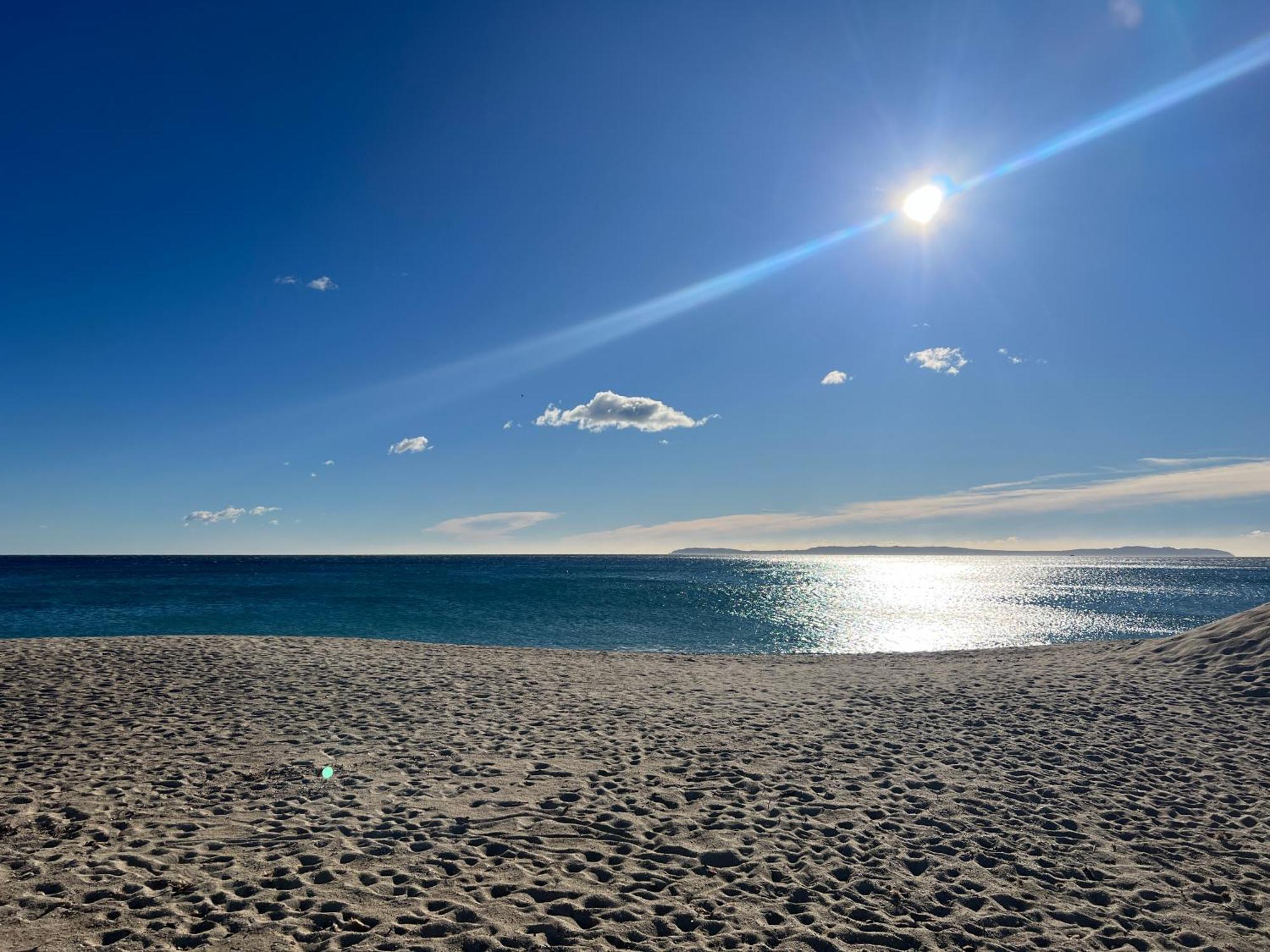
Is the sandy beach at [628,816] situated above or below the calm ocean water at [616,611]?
above

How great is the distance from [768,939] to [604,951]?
1.52m

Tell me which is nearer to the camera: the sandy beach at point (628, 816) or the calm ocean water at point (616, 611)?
the sandy beach at point (628, 816)

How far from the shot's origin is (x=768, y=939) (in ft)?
18.8

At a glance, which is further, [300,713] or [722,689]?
[722,689]

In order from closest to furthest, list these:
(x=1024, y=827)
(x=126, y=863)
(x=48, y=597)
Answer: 1. (x=126, y=863)
2. (x=1024, y=827)
3. (x=48, y=597)

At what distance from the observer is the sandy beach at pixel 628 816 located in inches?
233

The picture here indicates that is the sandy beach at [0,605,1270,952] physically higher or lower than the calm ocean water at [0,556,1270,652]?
higher

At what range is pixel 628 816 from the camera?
27.3 ft

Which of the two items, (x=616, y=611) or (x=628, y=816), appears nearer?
(x=628, y=816)

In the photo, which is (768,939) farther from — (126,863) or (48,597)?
(48,597)

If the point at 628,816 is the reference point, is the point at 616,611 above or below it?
below

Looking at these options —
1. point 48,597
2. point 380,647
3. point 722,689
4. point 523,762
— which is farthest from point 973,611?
point 48,597

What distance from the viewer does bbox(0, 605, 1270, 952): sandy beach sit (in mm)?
5906

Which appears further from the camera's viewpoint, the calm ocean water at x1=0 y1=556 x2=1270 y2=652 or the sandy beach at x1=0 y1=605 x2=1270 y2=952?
the calm ocean water at x1=0 y1=556 x2=1270 y2=652
